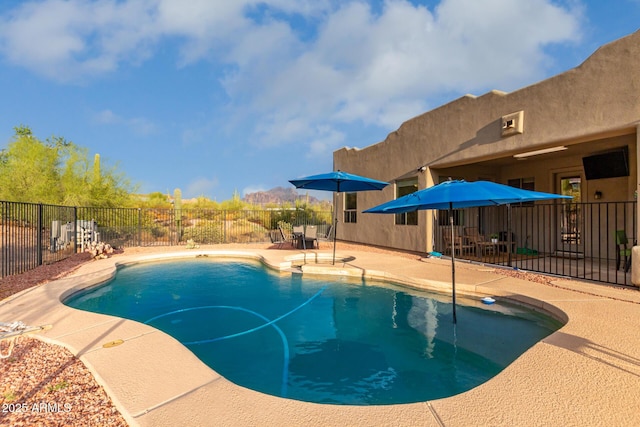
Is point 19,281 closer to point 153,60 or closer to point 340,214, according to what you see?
point 340,214

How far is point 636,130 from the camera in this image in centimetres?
580

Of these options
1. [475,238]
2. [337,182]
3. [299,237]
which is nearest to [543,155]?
[475,238]

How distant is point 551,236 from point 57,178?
72.4 feet

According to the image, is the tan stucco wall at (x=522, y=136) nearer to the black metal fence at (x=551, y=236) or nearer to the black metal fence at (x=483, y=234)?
the black metal fence at (x=551, y=236)

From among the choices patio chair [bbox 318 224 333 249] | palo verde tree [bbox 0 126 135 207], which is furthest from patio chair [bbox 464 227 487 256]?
palo verde tree [bbox 0 126 135 207]

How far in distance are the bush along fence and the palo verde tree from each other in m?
0.71

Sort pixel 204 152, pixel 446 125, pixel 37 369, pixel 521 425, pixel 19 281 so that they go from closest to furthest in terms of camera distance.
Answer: pixel 521 425, pixel 37 369, pixel 19 281, pixel 446 125, pixel 204 152

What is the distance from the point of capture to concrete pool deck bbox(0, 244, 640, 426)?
210 cm

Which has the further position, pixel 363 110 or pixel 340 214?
pixel 363 110

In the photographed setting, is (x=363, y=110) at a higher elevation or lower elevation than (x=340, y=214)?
higher

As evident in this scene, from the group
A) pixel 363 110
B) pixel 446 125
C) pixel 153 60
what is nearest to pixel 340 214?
pixel 446 125

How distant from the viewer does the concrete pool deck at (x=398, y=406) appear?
2.10 meters

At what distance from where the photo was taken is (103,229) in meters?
13.4

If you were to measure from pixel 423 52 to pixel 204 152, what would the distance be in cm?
2937
